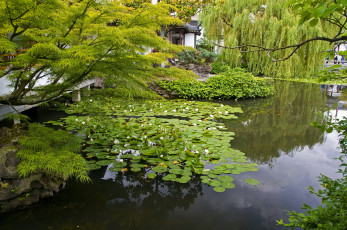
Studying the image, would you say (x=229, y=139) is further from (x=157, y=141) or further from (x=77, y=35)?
(x=77, y=35)

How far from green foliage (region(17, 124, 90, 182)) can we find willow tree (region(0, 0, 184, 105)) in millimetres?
617

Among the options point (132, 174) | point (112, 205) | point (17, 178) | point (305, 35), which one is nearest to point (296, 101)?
point (305, 35)

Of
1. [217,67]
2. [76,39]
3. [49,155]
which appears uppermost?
[217,67]

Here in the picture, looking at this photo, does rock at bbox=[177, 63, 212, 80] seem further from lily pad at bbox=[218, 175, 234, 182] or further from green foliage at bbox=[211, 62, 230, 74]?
lily pad at bbox=[218, 175, 234, 182]

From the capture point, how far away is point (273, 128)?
231 inches

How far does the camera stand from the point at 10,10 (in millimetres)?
2334

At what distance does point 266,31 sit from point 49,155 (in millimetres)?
10694

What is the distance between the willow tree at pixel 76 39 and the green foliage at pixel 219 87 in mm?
5705

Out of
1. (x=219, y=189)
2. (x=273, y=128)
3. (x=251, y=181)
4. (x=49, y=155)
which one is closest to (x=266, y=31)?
(x=273, y=128)

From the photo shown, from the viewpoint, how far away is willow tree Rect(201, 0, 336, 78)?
1044 cm

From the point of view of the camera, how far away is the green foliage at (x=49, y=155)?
7.55ft

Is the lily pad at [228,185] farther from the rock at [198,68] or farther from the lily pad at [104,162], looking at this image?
the rock at [198,68]

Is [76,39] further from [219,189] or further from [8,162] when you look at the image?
[219,189]

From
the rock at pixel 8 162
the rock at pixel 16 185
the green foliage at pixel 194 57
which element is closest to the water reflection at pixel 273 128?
the rock at pixel 16 185
